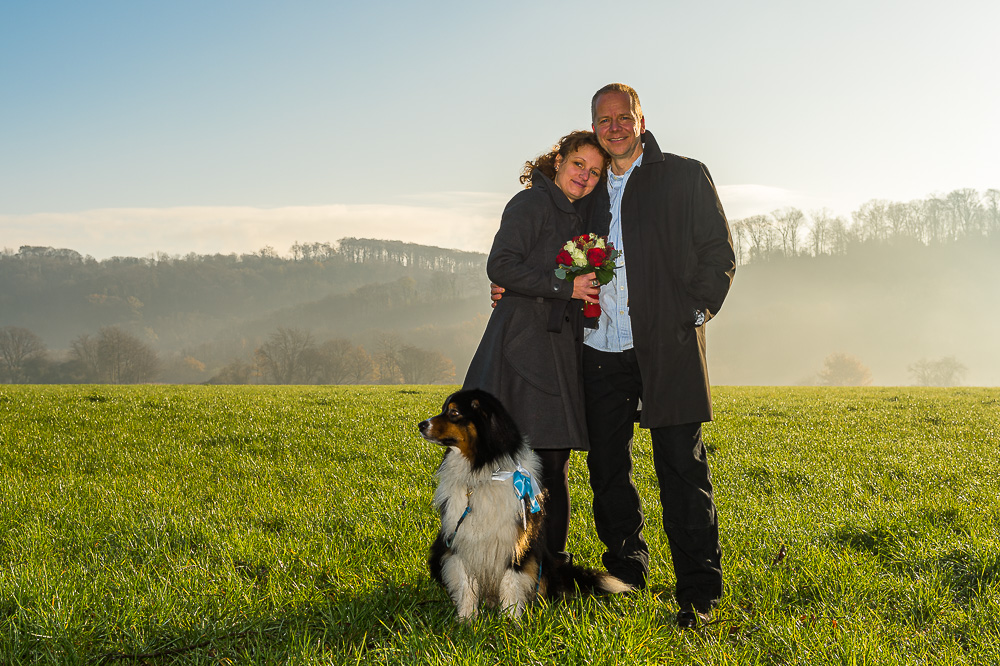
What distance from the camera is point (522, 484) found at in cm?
339

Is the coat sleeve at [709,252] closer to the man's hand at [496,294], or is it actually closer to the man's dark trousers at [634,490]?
the man's dark trousers at [634,490]

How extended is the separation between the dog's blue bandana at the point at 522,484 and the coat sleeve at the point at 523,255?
3.24 ft

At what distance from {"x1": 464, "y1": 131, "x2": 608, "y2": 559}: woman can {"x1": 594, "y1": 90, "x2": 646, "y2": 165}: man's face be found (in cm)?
10

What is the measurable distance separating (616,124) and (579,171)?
0.34 metres

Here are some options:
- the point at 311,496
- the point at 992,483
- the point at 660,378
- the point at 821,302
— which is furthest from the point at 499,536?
the point at 821,302

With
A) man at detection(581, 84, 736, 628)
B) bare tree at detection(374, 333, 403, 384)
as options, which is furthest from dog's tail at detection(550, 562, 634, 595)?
Result: bare tree at detection(374, 333, 403, 384)

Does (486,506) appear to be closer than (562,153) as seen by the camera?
Yes

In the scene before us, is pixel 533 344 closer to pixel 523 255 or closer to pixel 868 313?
pixel 523 255

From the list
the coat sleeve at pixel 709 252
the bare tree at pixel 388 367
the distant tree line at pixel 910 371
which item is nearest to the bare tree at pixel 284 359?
the bare tree at pixel 388 367

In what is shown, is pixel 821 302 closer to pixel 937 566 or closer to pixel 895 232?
pixel 895 232

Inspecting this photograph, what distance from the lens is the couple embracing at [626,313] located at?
12.0ft

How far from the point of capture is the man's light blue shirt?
12.7 ft

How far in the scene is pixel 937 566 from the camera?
4516 mm

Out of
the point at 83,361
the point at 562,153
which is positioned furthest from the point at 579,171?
the point at 83,361
